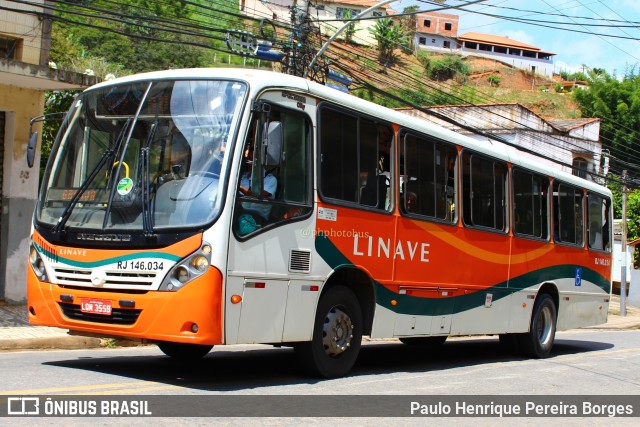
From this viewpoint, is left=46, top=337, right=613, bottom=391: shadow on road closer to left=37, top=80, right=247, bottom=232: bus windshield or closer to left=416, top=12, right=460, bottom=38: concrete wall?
left=37, top=80, right=247, bottom=232: bus windshield

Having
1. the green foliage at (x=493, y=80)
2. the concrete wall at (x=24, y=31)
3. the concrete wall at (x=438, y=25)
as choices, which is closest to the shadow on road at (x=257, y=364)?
the concrete wall at (x=24, y=31)

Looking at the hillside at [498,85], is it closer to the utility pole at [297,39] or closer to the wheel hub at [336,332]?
the utility pole at [297,39]

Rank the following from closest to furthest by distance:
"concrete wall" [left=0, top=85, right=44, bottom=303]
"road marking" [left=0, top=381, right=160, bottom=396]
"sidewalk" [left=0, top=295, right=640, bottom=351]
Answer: "road marking" [left=0, top=381, right=160, bottom=396] → "sidewalk" [left=0, top=295, right=640, bottom=351] → "concrete wall" [left=0, top=85, right=44, bottom=303]

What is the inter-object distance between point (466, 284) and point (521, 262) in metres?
2.06

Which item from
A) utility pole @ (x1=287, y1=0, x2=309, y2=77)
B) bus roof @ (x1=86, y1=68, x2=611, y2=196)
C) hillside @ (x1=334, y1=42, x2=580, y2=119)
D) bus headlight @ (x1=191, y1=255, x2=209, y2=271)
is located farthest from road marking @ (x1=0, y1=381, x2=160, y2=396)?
hillside @ (x1=334, y1=42, x2=580, y2=119)

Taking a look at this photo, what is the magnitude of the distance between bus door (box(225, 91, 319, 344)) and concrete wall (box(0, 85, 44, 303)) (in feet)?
28.5

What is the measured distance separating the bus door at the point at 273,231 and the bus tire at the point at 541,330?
6.36 meters

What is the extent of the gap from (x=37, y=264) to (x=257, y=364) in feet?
10.1

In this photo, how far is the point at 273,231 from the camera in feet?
26.5

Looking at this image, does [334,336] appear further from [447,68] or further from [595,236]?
[447,68]

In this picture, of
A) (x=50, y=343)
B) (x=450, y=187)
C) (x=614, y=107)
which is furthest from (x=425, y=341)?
(x=614, y=107)

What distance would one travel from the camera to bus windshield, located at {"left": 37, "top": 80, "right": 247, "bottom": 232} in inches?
299

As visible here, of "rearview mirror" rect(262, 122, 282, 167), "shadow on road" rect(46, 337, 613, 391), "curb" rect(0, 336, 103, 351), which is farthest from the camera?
"curb" rect(0, 336, 103, 351)

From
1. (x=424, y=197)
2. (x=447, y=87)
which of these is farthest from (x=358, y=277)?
(x=447, y=87)
